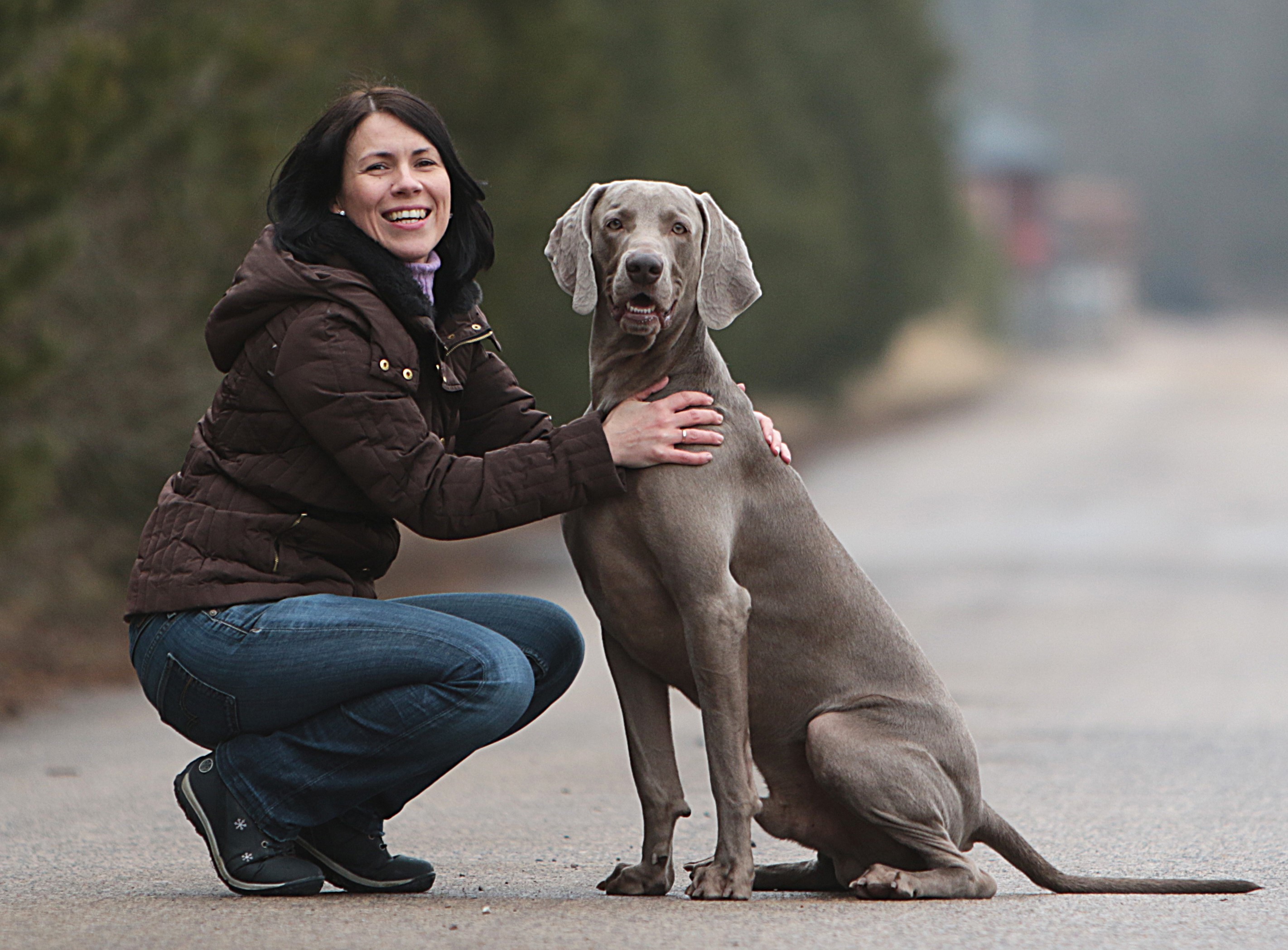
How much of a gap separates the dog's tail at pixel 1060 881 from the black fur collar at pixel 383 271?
5.89ft

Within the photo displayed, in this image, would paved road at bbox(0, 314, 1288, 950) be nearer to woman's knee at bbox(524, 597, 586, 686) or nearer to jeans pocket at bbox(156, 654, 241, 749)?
jeans pocket at bbox(156, 654, 241, 749)

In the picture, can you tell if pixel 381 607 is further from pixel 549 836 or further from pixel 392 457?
pixel 549 836

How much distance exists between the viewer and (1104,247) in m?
82.9

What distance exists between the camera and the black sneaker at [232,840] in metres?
4.25

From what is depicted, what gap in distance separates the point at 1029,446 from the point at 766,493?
65.0 ft

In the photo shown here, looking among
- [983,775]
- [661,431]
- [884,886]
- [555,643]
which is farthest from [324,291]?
[983,775]

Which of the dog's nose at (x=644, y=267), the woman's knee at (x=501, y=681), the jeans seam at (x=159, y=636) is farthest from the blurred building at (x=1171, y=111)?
the jeans seam at (x=159, y=636)

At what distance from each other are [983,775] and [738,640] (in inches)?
106

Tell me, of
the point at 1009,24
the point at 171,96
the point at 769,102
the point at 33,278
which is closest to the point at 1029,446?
the point at 769,102

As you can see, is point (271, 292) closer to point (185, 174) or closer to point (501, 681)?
point (501, 681)

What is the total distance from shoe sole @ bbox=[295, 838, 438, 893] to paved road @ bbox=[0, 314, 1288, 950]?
5 cm

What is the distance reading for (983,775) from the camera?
664 cm

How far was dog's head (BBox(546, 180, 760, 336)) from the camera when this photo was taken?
166 inches

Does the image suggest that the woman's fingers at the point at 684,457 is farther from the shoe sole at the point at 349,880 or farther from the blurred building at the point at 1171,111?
the blurred building at the point at 1171,111
